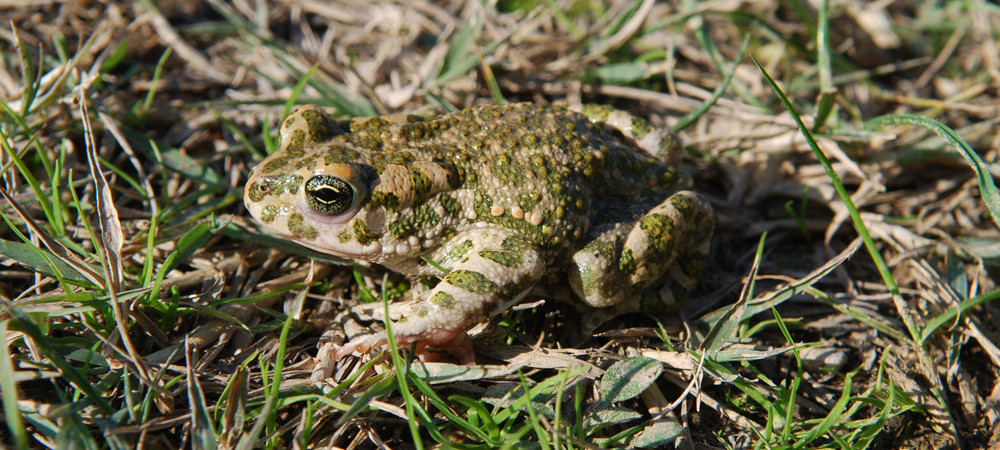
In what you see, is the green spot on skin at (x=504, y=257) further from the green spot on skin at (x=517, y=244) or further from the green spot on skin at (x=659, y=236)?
the green spot on skin at (x=659, y=236)

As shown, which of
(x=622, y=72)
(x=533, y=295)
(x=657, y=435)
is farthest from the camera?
(x=622, y=72)

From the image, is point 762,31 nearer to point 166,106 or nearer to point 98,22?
point 166,106

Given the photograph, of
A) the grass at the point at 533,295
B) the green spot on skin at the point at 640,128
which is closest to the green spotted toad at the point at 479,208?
the green spot on skin at the point at 640,128

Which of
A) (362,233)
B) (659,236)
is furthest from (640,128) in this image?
(362,233)

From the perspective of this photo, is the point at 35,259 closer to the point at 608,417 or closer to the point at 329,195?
the point at 329,195

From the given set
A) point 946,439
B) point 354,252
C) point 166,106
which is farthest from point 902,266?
point 166,106

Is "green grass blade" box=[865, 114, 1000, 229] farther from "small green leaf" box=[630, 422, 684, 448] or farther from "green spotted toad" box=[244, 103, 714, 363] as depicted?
"small green leaf" box=[630, 422, 684, 448]

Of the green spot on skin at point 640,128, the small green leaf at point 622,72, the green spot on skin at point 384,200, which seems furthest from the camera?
the small green leaf at point 622,72
